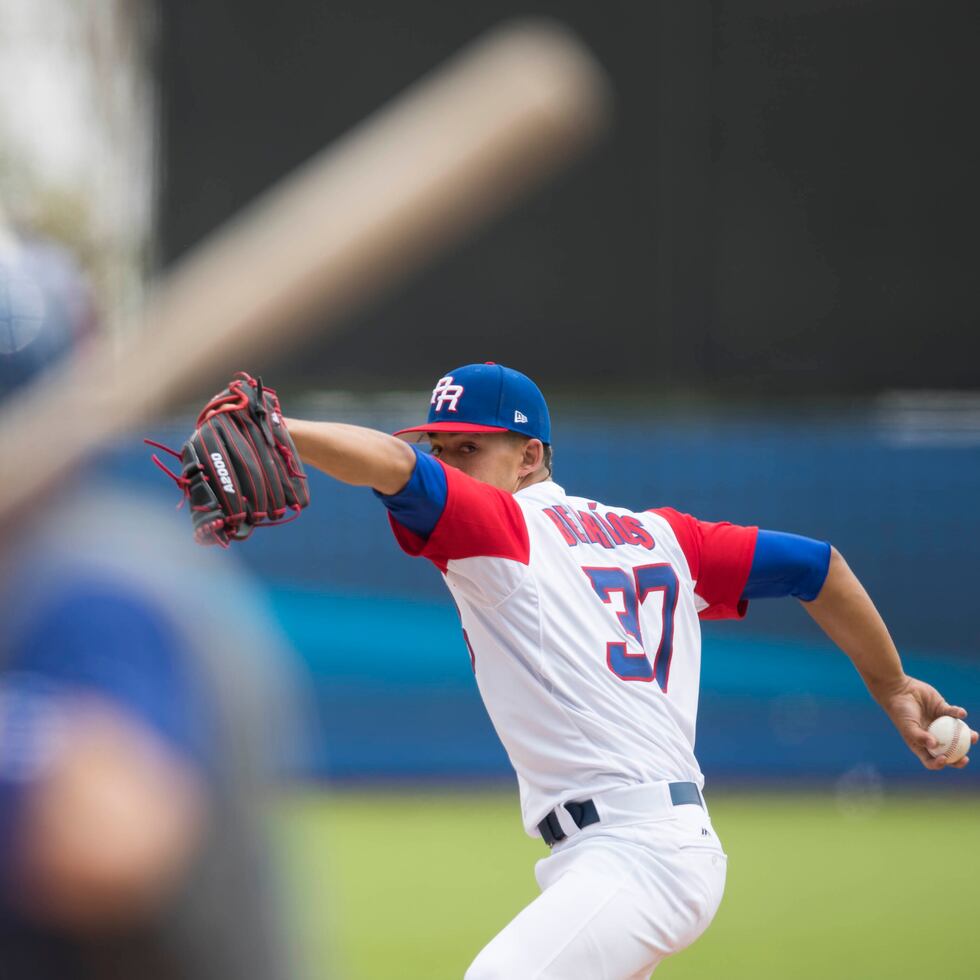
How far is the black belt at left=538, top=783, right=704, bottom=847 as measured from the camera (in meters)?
3.35

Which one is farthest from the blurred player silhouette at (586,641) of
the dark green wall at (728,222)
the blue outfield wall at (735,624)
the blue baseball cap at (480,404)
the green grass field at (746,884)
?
the dark green wall at (728,222)

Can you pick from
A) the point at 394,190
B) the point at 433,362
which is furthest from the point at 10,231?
the point at 433,362

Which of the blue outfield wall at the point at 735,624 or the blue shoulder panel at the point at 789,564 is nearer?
the blue shoulder panel at the point at 789,564

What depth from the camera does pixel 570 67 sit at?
148 cm

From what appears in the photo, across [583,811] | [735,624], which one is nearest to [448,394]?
[583,811]

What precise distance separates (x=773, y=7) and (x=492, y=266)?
2.90 meters

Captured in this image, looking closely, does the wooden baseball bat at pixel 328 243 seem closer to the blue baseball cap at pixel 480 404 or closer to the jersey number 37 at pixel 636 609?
the jersey number 37 at pixel 636 609

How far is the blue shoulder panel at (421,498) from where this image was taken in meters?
3.11

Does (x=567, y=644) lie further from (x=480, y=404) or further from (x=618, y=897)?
(x=480, y=404)

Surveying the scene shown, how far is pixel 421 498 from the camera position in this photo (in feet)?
10.3

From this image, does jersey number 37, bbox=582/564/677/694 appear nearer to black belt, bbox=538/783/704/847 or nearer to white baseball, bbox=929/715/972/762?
black belt, bbox=538/783/704/847

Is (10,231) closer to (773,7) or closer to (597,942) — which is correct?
(597,942)

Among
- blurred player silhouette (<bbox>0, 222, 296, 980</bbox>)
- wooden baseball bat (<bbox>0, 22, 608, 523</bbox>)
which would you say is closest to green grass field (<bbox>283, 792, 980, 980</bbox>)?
blurred player silhouette (<bbox>0, 222, 296, 980</bbox>)

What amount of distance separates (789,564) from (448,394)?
924 millimetres
